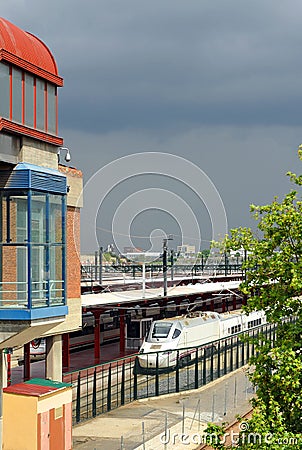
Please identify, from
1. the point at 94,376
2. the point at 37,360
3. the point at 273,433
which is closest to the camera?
the point at 273,433

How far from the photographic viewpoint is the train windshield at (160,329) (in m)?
45.1

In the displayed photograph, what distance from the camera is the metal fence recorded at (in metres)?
31.1

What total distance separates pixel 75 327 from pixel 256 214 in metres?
17.6

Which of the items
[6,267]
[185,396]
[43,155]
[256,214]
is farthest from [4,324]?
[185,396]

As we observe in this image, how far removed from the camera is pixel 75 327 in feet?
104

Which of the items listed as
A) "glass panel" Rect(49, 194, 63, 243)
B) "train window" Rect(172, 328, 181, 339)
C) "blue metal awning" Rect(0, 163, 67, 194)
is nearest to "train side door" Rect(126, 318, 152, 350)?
"train window" Rect(172, 328, 181, 339)

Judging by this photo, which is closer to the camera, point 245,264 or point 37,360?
point 245,264

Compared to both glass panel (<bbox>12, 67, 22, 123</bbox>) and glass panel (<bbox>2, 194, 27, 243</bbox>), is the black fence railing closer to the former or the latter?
glass panel (<bbox>12, 67, 22, 123</bbox>)

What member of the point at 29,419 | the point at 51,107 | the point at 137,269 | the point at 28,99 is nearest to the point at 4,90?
the point at 28,99

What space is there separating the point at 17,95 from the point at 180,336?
28.6 meters

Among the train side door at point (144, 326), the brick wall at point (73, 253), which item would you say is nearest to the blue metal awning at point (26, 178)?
the brick wall at point (73, 253)

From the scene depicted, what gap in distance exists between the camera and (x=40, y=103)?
67.4 ft

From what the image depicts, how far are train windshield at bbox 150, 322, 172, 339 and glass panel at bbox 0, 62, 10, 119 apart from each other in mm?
28162

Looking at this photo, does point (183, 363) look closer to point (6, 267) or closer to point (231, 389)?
point (231, 389)
